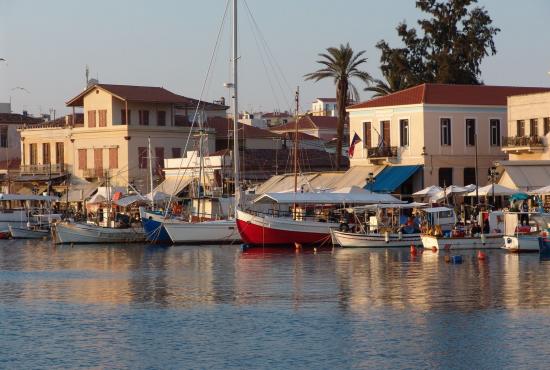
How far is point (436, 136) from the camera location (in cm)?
8500

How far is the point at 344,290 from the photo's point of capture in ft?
159

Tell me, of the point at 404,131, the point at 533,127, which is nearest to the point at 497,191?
the point at 533,127

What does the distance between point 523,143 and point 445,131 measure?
723 centimetres

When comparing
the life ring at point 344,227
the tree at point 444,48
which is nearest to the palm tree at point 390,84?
the tree at point 444,48

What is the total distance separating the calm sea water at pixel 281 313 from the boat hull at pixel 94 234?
17.8 m

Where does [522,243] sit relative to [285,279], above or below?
above

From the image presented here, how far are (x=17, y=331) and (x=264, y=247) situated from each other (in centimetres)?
3540

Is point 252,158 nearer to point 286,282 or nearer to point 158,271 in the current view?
point 158,271

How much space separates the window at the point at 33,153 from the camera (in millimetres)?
114562

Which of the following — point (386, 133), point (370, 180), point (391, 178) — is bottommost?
point (370, 180)

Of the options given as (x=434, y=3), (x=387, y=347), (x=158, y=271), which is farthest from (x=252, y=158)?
(x=387, y=347)

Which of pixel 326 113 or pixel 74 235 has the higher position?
pixel 326 113

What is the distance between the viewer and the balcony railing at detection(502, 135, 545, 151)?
260 ft

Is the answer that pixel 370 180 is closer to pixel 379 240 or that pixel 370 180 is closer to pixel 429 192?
→ pixel 429 192
